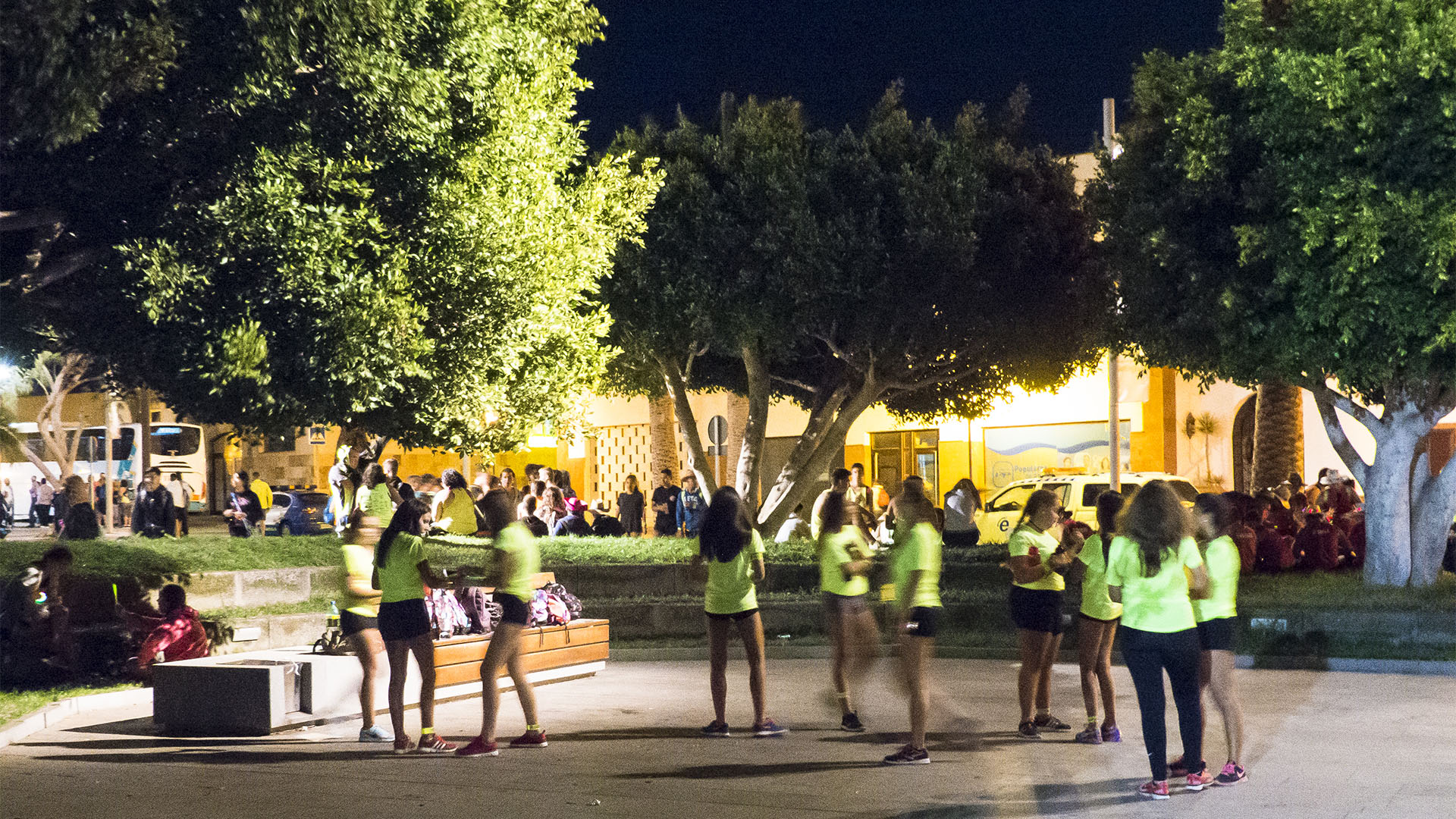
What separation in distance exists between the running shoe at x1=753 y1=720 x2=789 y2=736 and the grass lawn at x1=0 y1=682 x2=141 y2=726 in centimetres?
536

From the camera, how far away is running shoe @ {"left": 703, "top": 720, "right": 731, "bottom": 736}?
32.4 ft

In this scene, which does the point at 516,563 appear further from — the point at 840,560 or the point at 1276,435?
the point at 1276,435

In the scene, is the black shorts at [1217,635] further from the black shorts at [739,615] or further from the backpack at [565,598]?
the backpack at [565,598]

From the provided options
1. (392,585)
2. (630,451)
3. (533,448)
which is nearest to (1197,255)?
(392,585)

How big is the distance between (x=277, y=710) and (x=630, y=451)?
29.1 m

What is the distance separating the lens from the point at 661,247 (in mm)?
21984

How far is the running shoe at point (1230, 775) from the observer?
25.6ft

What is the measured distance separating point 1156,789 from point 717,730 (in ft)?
10.9

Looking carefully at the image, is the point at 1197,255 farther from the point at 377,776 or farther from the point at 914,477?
the point at 377,776

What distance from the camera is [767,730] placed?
32.2ft

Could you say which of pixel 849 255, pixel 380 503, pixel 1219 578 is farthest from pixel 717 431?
pixel 1219 578

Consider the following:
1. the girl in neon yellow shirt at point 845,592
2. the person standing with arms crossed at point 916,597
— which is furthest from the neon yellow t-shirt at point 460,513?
the person standing with arms crossed at point 916,597

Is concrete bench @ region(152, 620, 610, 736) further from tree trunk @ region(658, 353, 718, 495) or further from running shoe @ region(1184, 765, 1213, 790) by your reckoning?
tree trunk @ region(658, 353, 718, 495)

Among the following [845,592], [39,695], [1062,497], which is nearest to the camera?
[845,592]
